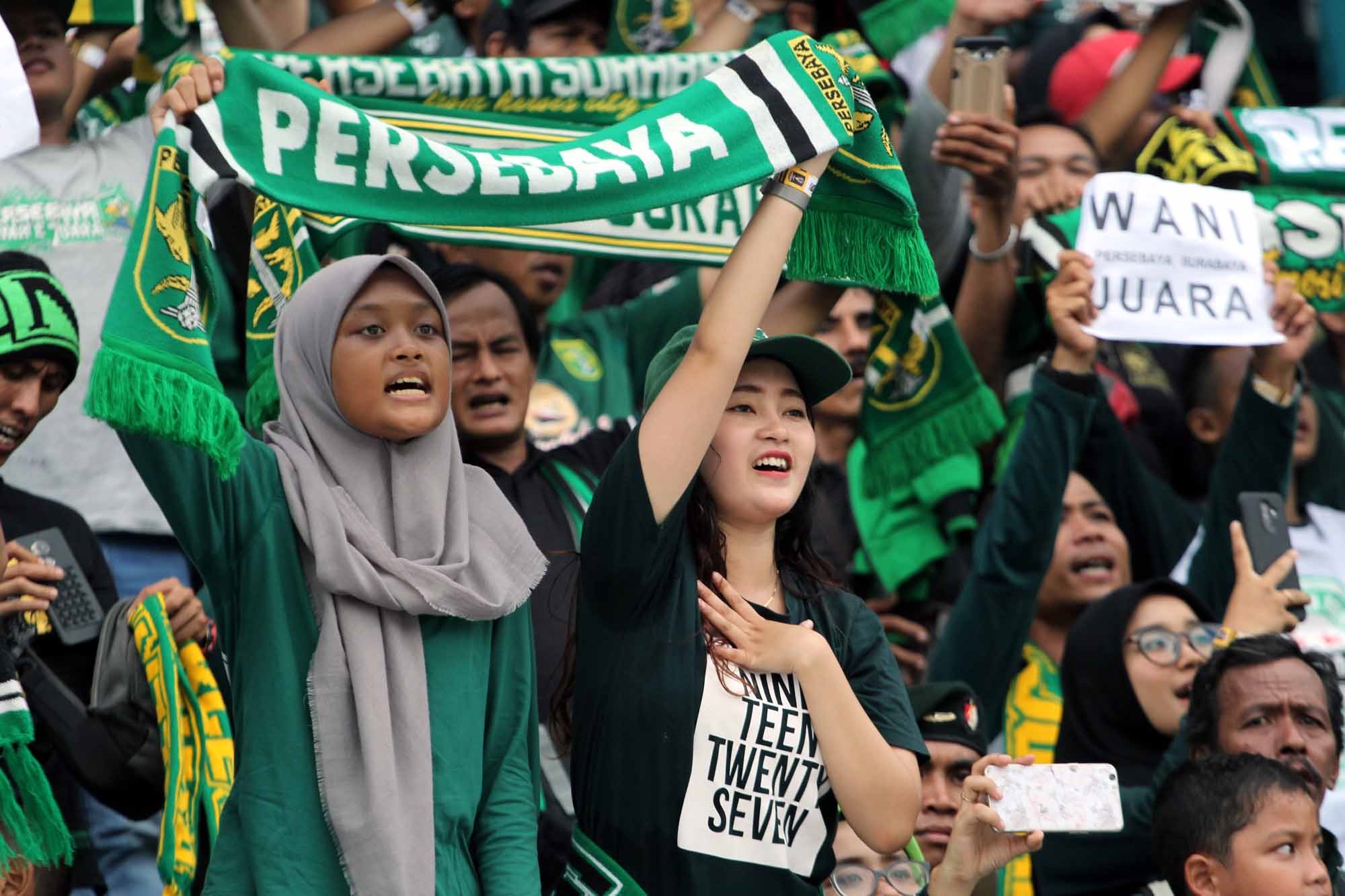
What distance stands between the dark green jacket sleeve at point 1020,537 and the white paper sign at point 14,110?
2.54 m

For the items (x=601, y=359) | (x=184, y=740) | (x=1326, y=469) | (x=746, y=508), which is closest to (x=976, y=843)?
(x=746, y=508)

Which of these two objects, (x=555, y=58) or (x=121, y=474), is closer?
(x=121, y=474)

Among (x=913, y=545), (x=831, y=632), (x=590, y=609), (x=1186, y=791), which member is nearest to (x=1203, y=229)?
(x=913, y=545)

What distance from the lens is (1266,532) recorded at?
5094 millimetres

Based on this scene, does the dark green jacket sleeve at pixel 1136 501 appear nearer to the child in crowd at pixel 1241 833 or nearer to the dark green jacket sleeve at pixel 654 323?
the dark green jacket sleeve at pixel 654 323

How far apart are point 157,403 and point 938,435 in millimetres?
2726

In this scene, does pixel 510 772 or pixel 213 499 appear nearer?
pixel 213 499

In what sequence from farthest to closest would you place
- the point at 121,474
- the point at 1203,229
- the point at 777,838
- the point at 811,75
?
the point at 1203,229, the point at 121,474, the point at 811,75, the point at 777,838

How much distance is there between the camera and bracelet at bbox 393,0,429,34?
598 cm

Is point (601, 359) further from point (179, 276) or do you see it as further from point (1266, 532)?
point (179, 276)

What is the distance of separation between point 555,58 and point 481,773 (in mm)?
2617

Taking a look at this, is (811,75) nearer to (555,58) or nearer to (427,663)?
(427,663)

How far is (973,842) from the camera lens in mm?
3639

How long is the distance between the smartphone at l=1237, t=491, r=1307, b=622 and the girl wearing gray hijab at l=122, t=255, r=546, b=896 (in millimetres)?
2238
